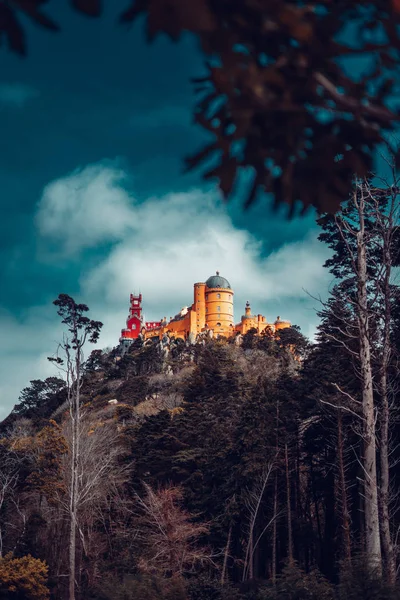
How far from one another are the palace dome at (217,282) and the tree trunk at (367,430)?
78.4 m

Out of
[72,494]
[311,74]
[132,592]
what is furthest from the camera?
[72,494]

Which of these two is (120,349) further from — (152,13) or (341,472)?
(152,13)

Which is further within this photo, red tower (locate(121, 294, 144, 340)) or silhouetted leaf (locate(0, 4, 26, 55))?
red tower (locate(121, 294, 144, 340))

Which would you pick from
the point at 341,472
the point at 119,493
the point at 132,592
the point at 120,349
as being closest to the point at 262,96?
the point at 132,592

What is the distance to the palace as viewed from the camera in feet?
278

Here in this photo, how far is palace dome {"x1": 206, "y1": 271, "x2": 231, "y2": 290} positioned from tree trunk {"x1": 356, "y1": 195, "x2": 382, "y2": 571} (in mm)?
78363

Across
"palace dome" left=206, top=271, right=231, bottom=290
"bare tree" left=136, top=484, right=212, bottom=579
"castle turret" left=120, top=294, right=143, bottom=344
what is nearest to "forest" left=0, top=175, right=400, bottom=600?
"bare tree" left=136, top=484, right=212, bottom=579

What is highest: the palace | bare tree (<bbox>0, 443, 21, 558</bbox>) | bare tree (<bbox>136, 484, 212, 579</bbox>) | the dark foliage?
the palace

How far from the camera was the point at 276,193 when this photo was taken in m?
2.85

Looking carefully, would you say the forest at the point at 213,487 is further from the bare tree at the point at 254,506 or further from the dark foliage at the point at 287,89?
the dark foliage at the point at 287,89

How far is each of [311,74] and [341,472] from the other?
16338mm

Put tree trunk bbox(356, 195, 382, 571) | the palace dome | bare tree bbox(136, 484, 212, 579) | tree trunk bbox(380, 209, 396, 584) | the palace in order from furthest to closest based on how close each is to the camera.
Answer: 1. the palace dome
2. the palace
3. bare tree bbox(136, 484, 212, 579)
4. tree trunk bbox(380, 209, 396, 584)
5. tree trunk bbox(356, 195, 382, 571)

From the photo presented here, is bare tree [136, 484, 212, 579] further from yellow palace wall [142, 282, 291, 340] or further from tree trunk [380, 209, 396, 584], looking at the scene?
yellow palace wall [142, 282, 291, 340]

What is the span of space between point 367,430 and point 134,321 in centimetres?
9405
